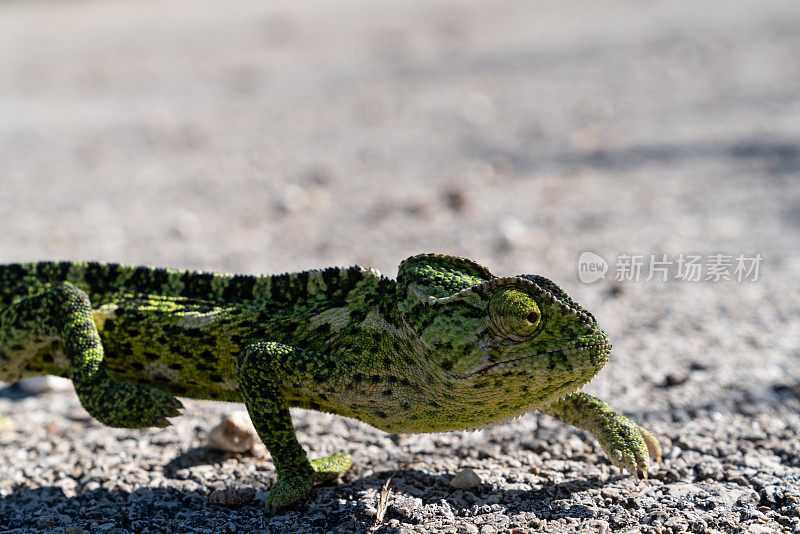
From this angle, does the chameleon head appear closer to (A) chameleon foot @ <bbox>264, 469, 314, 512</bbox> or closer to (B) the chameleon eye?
(B) the chameleon eye

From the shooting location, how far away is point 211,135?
350 inches

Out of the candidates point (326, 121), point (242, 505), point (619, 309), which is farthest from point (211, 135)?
point (242, 505)

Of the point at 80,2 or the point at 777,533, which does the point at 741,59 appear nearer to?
the point at 777,533

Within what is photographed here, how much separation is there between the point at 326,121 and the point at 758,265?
5.29m

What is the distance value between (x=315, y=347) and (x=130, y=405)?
0.69 m

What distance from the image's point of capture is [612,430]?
2959 millimetres

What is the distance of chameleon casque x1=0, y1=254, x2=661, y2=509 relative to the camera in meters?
2.44

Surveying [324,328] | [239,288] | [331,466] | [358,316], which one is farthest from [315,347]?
[331,466]

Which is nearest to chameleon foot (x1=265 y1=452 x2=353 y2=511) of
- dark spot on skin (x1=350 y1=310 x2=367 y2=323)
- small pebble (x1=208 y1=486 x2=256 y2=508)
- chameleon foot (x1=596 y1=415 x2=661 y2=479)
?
small pebble (x1=208 y1=486 x2=256 y2=508)

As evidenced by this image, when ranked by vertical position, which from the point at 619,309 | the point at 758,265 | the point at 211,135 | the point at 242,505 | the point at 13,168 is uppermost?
the point at 211,135

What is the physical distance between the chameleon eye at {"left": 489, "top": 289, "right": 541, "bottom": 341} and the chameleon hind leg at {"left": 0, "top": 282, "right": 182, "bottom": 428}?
1.22 m

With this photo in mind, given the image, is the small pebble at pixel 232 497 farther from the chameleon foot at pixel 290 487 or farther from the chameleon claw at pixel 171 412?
the chameleon claw at pixel 171 412

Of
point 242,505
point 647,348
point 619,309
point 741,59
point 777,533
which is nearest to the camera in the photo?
point 777,533

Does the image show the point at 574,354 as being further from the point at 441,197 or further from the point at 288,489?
the point at 441,197
